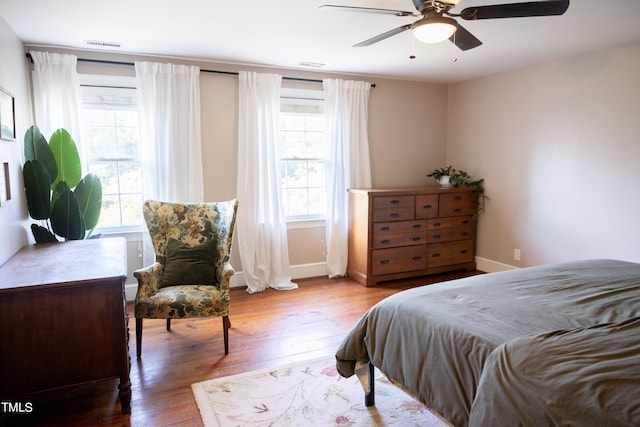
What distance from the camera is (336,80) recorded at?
14.3 feet

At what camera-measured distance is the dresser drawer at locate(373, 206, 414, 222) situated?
423cm

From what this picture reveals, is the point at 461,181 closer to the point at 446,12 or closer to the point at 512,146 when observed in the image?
the point at 512,146

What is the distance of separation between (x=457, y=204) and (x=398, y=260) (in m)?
1.01

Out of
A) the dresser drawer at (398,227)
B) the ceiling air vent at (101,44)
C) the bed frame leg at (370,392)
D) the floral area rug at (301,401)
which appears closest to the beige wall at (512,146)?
the ceiling air vent at (101,44)

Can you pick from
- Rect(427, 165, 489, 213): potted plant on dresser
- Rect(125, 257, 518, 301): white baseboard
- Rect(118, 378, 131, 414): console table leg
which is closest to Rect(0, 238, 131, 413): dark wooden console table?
Rect(118, 378, 131, 414): console table leg

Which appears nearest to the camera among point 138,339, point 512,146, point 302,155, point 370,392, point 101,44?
point 370,392

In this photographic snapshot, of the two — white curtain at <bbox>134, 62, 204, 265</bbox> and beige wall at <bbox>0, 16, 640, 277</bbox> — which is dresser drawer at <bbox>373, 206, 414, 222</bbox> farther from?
white curtain at <bbox>134, 62, 204, 265</bbox>

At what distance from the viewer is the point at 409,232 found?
4426 millimetres

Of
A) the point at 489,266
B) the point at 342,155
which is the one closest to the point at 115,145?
the point at 342,155

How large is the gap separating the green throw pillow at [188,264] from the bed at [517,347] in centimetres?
135

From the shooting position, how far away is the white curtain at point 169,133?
366 centimetres

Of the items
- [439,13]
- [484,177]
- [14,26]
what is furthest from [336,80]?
[14,26]

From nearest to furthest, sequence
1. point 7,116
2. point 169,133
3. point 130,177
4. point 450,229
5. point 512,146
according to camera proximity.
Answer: point 7,116 → point 169,133 → point 130,177 → point 512,146 → point 450,229

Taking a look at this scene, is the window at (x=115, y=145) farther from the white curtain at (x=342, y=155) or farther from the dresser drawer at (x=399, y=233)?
the dresser drawer at (x=399, y=233)
